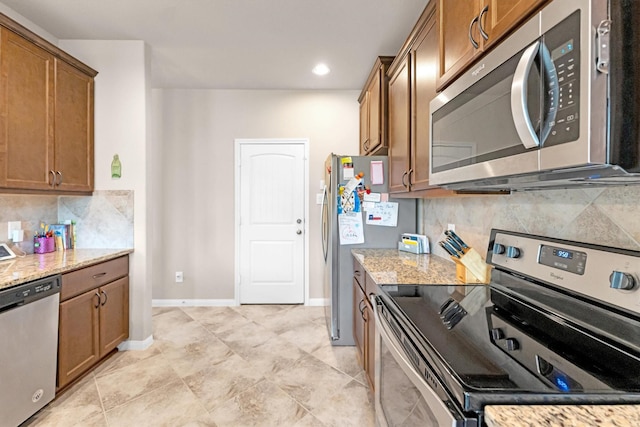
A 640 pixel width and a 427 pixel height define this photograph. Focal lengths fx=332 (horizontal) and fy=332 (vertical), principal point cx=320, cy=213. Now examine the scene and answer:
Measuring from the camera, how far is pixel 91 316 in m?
2.31

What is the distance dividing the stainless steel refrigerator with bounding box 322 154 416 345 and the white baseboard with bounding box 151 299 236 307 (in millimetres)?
1621

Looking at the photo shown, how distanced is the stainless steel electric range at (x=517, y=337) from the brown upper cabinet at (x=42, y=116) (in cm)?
237

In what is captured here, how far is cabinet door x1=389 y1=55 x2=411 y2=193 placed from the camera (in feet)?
7.00

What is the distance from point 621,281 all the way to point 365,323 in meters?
1.45

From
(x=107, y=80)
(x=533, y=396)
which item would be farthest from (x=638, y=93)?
(x=107, y=80)

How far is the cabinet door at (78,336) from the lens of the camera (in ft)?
6.71

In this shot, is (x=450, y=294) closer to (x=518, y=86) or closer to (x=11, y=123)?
(x=518, y=86)

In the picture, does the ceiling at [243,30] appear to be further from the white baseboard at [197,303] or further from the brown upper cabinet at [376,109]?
the white baseboard at [197,303]

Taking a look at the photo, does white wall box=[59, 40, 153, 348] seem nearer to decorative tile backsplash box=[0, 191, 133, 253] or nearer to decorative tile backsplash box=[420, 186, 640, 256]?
decorative tile backsplash box=[0, 191, 133, 253]

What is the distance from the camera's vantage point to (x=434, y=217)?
2539 mm

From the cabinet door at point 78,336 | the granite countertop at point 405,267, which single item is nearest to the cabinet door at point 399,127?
the granite countertop at point 405,267

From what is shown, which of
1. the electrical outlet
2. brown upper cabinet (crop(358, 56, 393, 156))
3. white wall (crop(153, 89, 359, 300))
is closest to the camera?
the electrical outlet

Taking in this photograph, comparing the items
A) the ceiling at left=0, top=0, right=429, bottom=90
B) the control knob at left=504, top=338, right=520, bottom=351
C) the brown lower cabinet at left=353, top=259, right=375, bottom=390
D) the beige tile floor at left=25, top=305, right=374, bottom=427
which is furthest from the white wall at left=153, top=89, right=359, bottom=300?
the control knob at left=504, top=338, right=520, bottom=351

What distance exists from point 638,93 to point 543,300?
778 millimetres
